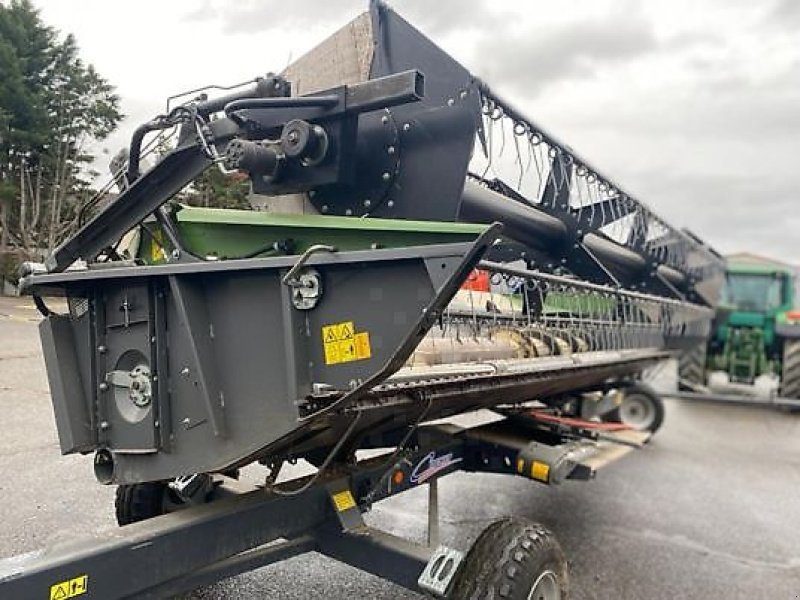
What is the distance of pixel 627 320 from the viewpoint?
517 centimetres

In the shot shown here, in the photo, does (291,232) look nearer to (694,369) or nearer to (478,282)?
(478,282)

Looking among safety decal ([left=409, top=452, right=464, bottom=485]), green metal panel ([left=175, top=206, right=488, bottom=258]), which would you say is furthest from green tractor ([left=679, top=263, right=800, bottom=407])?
green metal panel ([left=175, top=206, right=488, bottom=258])

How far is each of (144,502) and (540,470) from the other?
209cm

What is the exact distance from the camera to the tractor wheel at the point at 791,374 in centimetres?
1188

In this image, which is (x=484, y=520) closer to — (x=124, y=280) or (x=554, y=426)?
(x=554, y=426)

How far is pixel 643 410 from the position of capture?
8.62 m

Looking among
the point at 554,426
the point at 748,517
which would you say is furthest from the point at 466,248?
the point at 748,517

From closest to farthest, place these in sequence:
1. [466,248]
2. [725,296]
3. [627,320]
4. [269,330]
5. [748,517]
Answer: [466,248] → [269,330] → [627,320] → [748,517] → [725,296]

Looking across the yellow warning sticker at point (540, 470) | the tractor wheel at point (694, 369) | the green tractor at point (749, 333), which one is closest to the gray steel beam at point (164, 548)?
the yellow warning sticker at point (540, 470)

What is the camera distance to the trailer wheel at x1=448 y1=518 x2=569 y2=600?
271cm

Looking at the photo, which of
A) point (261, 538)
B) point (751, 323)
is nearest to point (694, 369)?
point (751, 323)

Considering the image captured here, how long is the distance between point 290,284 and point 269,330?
0.61 ft

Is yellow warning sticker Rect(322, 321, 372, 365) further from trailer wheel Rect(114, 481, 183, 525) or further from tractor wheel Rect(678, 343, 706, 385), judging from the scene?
tractor wheel Rect(678, 343, 706, 385)

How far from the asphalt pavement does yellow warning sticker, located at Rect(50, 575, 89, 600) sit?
1.38 m
